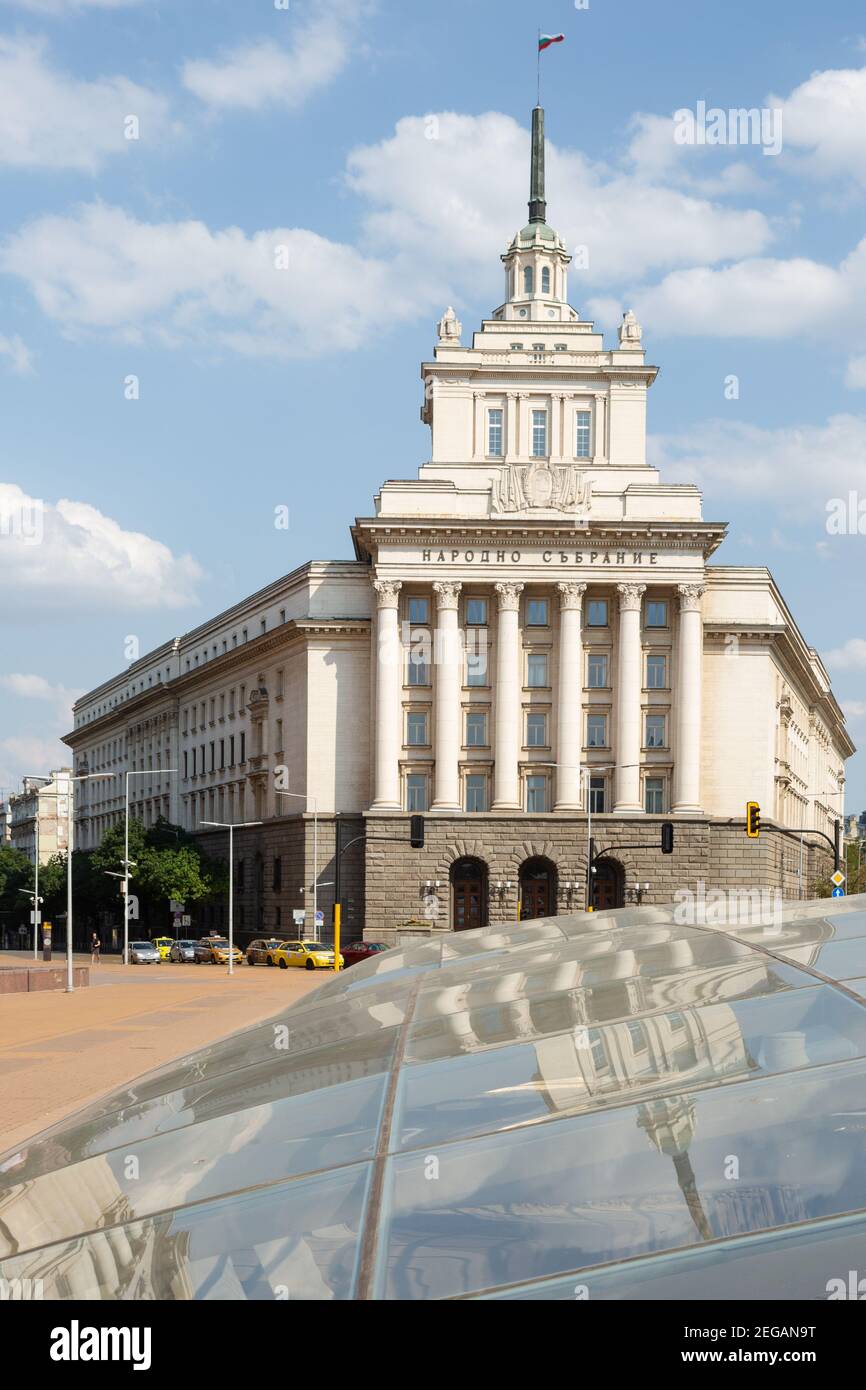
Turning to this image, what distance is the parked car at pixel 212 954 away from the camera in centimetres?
7900

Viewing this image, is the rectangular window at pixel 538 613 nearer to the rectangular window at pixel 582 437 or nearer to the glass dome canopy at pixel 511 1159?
the rectangular window at pixel 582 437

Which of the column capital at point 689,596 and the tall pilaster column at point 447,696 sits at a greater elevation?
the column capital at point 689,596

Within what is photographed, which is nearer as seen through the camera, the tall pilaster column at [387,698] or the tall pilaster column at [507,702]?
the tall pilaster column at [507,702]

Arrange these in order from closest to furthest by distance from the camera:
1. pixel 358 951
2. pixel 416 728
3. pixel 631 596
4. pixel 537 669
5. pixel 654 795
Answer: pixel 358 951 < pixel 631 596 < pixel 654 795 < pixel 416 728 < pixel 537 669

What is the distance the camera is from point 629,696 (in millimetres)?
82312

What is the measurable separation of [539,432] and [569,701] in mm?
17581

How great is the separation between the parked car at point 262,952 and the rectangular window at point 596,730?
2126cm

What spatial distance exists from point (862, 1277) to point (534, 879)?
7724 centimetres

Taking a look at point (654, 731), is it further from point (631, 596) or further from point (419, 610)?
point (419, 610)

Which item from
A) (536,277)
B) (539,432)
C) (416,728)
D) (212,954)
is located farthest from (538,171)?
(212,954)

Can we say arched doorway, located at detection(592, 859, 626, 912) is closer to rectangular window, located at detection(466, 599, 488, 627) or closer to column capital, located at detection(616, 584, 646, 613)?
column capital, located at detection(616, 584, 646, 613)

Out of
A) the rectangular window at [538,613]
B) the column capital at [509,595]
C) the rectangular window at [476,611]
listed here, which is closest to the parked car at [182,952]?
the rectangular window at [476,611]
